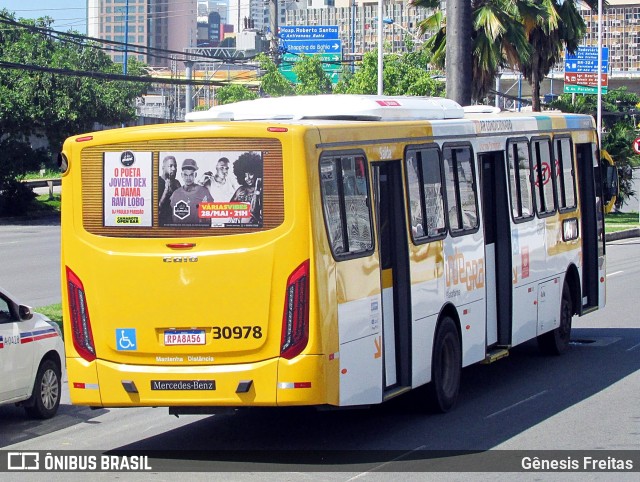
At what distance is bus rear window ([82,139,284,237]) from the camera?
9797 mm

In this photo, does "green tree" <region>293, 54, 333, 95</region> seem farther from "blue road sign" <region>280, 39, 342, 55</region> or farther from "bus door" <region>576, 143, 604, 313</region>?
"bus door" <region>576, 143, 604, 313</region>

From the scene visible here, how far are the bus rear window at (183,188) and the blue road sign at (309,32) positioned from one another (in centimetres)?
6821

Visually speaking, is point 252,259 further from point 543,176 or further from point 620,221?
point 620,221

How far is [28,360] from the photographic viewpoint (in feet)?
38.9

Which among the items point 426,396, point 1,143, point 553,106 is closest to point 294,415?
point 426,396

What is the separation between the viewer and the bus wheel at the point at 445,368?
11.9 metres

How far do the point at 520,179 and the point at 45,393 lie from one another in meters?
5.91

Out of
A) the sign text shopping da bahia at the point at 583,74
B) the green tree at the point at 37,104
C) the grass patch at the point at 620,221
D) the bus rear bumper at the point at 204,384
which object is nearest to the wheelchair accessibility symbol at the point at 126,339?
the bus rear bumper at the point at 204,384

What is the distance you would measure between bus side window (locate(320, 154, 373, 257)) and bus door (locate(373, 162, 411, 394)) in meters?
0.54

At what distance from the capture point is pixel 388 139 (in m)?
11.1

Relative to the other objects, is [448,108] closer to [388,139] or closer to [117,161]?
[388,139]

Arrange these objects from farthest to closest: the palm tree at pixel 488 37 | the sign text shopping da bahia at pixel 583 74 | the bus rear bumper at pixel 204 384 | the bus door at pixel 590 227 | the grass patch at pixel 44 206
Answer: the sign text shopping da bahia at pixel 583 74 → the grass patch at pixel 44 206 → the palm tree at pixel 488 37 → the bus door at pixel 590 227 → the bus rear bumper at pixel 204 384

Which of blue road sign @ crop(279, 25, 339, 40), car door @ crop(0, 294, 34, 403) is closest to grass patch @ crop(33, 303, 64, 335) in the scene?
car door @ crop(0, 294, 34, 403)

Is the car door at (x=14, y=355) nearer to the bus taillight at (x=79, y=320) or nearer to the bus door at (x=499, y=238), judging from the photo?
the bus taillight at (x=79, y=320)
